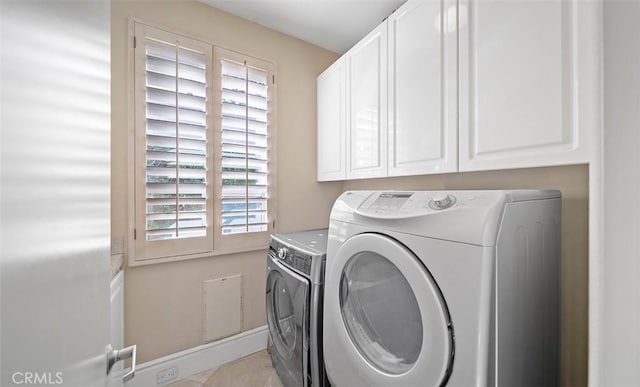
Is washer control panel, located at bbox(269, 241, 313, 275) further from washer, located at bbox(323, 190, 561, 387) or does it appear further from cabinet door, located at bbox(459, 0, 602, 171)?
cabinet door, located at bbox(459, 0, 602, 171)

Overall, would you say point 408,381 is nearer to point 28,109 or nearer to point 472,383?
point 472,383

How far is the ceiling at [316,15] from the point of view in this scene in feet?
6.19

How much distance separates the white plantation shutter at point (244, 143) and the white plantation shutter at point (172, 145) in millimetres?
119

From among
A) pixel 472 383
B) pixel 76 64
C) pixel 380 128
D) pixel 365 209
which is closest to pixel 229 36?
pixel 380 128

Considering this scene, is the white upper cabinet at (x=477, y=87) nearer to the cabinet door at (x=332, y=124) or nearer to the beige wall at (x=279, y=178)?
the cabinet door at (x=332, y=124)

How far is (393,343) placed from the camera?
41.9 inches

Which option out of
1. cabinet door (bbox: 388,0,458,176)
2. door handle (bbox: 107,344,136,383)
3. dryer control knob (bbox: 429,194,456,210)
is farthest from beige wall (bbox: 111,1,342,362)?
dryer control knob (bbox: 429,194,456,210)

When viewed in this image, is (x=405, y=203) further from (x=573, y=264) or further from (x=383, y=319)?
(x=573, y=264)

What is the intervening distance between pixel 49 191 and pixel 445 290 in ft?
3.09

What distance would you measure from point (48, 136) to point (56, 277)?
16cm

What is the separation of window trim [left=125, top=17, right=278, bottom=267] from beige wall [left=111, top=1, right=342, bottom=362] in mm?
31

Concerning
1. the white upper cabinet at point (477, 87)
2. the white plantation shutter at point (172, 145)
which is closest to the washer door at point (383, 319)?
the white upper cabinet at point (477, 87)

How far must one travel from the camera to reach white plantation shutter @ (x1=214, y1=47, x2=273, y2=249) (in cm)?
200

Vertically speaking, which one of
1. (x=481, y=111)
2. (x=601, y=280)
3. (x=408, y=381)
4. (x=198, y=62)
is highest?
(x=198, y=62)
